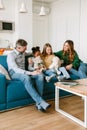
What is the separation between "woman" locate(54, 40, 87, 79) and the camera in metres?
3.87

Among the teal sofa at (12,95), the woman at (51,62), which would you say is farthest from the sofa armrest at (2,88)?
the woman at (51,62)

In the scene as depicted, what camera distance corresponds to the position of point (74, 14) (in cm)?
637

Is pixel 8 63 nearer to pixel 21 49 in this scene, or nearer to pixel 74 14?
pixel 21 49

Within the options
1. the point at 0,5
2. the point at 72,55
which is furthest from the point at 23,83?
the point at 0,5

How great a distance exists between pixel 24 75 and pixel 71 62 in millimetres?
1349

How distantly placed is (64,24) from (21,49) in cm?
383

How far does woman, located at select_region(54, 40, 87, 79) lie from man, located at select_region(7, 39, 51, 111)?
958mm

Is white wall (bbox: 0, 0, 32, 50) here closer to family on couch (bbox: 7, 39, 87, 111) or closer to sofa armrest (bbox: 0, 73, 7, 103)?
family on couch (bbox: 7, 39, 87, 111)

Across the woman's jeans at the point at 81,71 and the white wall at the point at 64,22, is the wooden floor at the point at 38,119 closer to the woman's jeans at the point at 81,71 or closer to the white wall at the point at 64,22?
the woman's jeans at the point at 81,71

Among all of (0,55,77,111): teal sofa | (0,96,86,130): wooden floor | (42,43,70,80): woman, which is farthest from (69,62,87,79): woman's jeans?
(0,55,77,111): teal sofa

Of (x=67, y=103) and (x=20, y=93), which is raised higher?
(x=20, y=93)

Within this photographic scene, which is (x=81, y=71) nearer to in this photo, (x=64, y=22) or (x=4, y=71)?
(x=4, y=71)

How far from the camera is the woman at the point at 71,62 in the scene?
3.87m

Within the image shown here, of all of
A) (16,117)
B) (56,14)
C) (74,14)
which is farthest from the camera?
(56,14)
